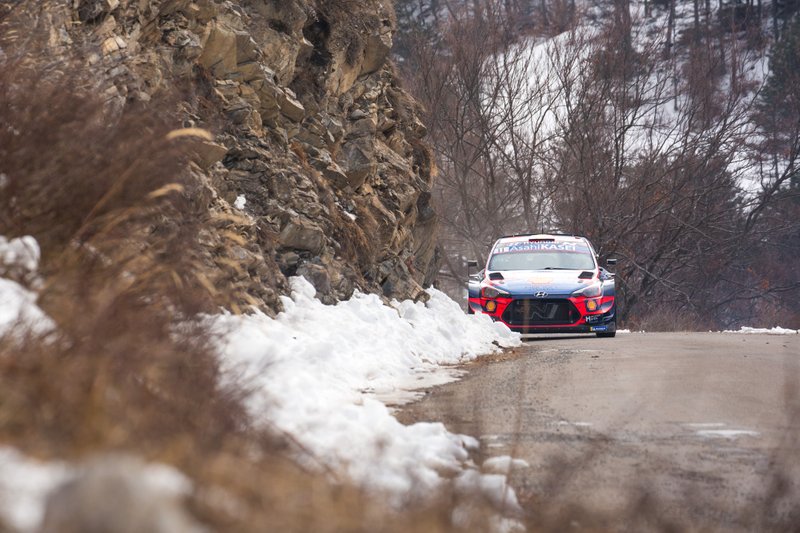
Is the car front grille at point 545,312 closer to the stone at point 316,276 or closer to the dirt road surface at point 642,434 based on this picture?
the stone at point 316,276

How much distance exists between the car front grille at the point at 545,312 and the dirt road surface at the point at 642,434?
501 centimetres

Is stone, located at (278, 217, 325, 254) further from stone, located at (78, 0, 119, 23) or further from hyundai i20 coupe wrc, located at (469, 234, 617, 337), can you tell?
hyundai i20 coupe wrc, located at (469, 234, 617, 337)

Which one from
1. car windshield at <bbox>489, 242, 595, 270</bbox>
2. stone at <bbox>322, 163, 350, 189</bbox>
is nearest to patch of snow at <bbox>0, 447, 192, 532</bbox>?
stone at <bbox>322, 163, 350, 189</bbox>

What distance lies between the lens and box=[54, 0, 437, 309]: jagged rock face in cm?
1090

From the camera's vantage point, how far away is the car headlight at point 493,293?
1683 centimetres

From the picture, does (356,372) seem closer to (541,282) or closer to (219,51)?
(219,51)

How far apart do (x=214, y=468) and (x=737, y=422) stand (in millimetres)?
4629

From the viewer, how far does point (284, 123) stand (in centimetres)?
1516

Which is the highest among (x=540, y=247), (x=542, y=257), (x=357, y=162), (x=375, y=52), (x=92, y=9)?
(x=375, y=52)

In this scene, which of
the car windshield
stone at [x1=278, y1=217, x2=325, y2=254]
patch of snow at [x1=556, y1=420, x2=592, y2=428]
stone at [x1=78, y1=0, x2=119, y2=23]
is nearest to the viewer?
patch of snow at [x1=556, y1=420, x2=592, y2=428]

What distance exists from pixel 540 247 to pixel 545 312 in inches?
98.4

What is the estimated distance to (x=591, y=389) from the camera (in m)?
8.50

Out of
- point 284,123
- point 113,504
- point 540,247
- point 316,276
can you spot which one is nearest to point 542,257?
point 540,247

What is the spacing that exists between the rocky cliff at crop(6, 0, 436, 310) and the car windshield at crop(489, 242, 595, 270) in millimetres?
1730
